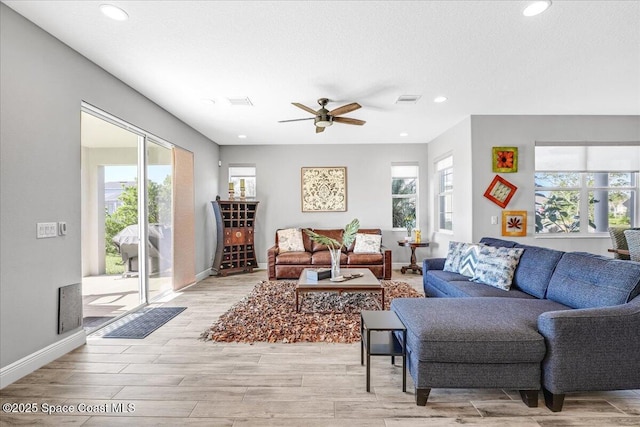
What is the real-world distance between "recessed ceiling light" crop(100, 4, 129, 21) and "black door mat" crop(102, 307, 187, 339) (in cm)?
275

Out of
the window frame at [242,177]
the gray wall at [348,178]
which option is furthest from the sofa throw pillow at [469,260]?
the window frame at [242,177]

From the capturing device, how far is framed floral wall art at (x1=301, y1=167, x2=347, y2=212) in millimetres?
6477

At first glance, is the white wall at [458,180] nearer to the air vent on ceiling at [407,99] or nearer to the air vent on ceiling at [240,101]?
the air vent on ceiling at [407,99]

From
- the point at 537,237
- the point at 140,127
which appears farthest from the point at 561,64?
the point at 140,127

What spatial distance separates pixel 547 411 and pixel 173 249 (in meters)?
4.59

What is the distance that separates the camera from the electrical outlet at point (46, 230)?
2.38 m

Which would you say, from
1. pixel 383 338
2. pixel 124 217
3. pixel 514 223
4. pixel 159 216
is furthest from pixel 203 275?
pixel 514 223

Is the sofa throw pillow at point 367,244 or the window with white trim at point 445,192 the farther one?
the sofa throw pillow at point 367,244

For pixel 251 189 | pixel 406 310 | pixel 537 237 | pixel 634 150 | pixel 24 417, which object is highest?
pixel 634 150

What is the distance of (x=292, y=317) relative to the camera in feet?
11.3

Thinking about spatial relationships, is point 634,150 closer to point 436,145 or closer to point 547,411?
point 436,145

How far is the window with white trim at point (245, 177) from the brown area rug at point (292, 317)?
254 centimetres

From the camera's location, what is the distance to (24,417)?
5.92ft

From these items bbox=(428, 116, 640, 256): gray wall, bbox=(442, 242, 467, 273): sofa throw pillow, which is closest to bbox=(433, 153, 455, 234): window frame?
bbox=(428, 116, 640, 256): gray wall
